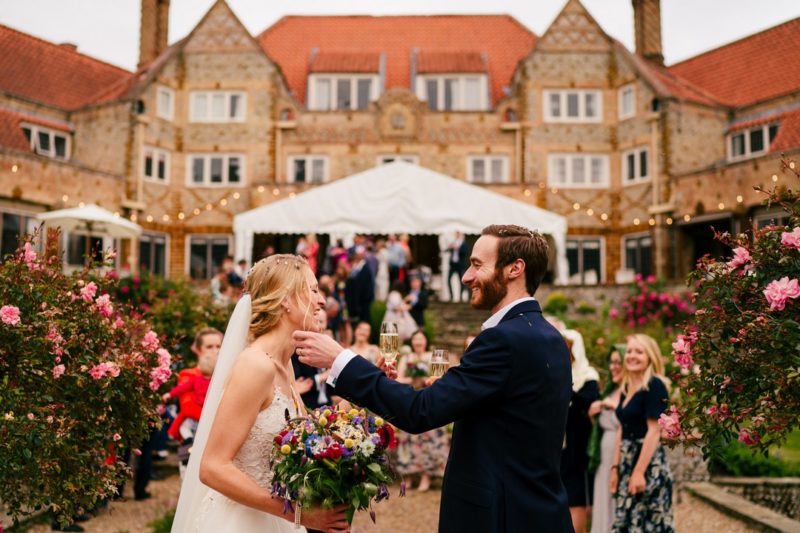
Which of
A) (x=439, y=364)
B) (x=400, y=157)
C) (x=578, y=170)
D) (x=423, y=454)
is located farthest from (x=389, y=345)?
(x=578, y=170)

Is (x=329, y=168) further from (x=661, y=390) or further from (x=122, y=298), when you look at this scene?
(x=661, y=390)

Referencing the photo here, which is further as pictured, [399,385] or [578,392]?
[578,392]

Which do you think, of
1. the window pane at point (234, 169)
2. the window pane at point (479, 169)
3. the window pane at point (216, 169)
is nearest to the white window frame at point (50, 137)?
the window pane at point (216, 169)

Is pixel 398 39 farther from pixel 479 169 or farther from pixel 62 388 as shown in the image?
pixel 62 388

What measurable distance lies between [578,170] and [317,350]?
2593 centimetres

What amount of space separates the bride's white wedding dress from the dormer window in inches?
972

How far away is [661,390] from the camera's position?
5.81 metres

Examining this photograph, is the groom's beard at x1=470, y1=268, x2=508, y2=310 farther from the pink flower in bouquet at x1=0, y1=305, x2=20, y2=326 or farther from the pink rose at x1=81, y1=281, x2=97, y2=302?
the pink rose at x1=81, y1=281, x2=97, y2=302

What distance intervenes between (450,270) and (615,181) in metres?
11.6

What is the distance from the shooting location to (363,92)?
29.1 m

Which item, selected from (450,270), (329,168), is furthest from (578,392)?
(329,168)

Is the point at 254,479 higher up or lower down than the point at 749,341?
lower down

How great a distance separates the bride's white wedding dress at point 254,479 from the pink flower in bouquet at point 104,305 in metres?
2.14

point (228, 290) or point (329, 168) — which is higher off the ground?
point (329, 168)
